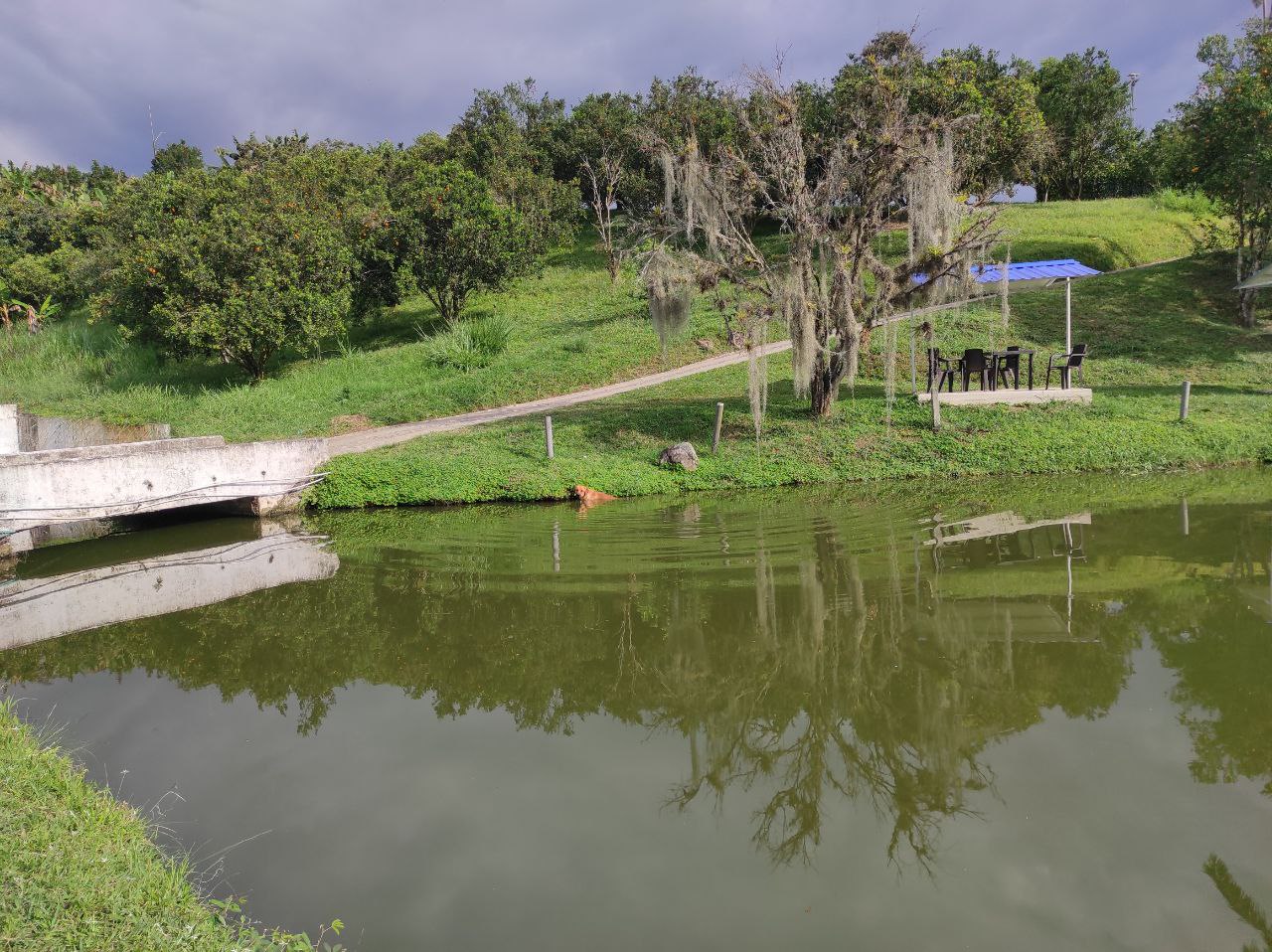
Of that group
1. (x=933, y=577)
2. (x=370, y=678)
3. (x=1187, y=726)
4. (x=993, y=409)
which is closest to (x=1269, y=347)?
(x=993, y=409)

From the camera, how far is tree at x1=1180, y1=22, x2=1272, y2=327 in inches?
696

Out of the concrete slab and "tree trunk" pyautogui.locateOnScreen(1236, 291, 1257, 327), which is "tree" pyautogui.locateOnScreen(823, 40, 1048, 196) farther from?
the concrete slab

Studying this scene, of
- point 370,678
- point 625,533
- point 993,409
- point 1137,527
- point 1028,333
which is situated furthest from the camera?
point 1028,333

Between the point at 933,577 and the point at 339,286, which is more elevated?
the point at 339,286

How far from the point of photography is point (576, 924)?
3941 mm

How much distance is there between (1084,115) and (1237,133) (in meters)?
20.1

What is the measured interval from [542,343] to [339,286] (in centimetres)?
534

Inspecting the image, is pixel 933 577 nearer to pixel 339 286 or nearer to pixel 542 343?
pixel 542 343

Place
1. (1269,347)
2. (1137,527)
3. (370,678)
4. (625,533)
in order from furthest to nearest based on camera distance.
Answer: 1. (1269,347)
2. (625,533)
3. (1137,527)
4. (370,678)

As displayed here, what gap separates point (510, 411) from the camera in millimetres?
18188

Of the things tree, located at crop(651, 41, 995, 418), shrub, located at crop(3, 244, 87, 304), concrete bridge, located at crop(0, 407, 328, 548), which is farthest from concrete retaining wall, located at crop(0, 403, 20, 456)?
shrub, located at crop(3, 244, 87, 304)

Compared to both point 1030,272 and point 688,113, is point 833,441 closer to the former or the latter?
point 1030,272

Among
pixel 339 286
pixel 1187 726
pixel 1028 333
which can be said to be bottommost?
pixel 1187 726

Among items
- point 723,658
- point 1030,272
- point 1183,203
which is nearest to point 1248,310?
point 1030,272
